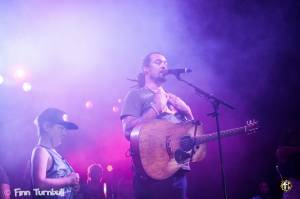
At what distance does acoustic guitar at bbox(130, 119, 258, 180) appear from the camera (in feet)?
11.1

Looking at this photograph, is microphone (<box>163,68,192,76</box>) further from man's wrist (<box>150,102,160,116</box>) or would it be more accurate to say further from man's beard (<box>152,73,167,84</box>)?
man's wrist (<box>150,102,160,116</box>)

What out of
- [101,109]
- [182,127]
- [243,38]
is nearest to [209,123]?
[243,38]

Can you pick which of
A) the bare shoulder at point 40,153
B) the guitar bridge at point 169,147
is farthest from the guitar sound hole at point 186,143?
the bare shoulder at point 40,153

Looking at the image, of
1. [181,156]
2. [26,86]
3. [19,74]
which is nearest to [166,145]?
[181,156]

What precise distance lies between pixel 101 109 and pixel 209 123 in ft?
7.09

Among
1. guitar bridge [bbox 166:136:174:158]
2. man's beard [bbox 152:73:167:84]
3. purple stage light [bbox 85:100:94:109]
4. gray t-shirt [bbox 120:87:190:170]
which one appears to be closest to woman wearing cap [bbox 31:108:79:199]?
gray t-shirt [bbox 120:87:190:170]

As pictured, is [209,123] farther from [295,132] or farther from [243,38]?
[295,132]

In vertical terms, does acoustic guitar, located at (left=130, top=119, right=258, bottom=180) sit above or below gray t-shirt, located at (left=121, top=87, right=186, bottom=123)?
below

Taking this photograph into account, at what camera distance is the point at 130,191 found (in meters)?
7.12

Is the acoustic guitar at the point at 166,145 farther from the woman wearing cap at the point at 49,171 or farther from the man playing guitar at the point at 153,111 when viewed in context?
the woman wearing cap at the point at 49,171

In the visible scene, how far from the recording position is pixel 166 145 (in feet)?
11.9

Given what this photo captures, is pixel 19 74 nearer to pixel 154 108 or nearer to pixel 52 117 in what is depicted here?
pixel 52 117

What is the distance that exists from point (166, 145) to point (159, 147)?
10cm

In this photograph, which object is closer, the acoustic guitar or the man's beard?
the acoustic guitar
